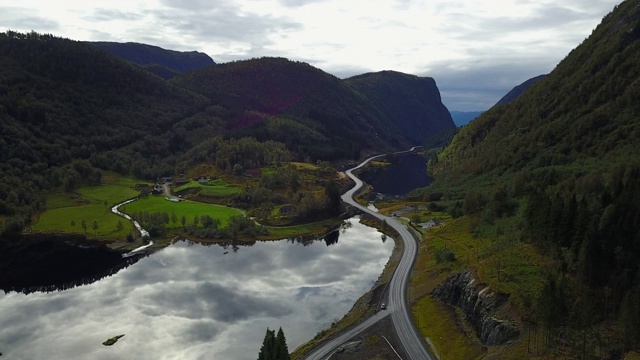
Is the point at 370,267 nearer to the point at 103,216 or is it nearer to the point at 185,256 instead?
the point at 185,256

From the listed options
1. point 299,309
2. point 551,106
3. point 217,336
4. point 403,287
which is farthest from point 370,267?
point 551,106

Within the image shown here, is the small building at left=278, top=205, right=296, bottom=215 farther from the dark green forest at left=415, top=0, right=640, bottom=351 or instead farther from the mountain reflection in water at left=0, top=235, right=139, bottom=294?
the mountain reflection in water at left=0, top=235, right=139, bottom=294

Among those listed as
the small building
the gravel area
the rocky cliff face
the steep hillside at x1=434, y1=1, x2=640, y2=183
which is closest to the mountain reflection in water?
the small building

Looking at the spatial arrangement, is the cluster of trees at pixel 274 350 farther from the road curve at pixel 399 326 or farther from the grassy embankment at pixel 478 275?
the grassy embankment at pixel 478 275

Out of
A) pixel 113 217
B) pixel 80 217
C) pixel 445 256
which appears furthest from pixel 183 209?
pixel 445 256

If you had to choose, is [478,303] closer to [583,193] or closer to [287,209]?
[583,193]

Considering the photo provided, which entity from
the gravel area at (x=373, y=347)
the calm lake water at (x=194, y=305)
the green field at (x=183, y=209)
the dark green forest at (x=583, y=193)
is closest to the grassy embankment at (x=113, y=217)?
the green field at (x=183, y=209)
